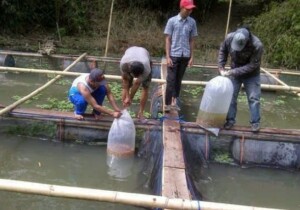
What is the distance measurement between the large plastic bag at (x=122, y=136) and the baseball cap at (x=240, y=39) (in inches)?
55.3

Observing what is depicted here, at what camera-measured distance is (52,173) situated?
454 cm

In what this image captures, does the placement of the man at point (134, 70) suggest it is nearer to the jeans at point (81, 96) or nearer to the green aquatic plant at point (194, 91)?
the jeans at point (81, 96)

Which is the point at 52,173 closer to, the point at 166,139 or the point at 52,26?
the point at 166,139

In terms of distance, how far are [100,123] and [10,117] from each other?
1143 mm

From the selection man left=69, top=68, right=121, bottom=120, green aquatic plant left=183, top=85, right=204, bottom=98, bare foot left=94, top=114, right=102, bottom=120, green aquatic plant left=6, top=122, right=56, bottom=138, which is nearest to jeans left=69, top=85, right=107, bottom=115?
man left=69, top=68, right=121, bottom=120

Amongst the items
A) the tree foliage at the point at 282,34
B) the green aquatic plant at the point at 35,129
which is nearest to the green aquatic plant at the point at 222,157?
the green aquatic plant at the point at 35,129

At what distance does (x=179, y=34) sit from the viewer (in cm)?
543

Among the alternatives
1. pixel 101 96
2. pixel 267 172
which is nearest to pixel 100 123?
pixel 101 96

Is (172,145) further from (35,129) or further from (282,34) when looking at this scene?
(282,34)

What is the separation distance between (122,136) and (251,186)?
1479 mm

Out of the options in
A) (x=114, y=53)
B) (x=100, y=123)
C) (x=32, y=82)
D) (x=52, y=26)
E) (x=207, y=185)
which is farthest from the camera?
(x=52, y=26)

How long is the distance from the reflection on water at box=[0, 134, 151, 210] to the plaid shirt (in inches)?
58.0

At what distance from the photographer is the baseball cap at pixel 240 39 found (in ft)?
15.3

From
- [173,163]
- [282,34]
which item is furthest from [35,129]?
[282,34]
